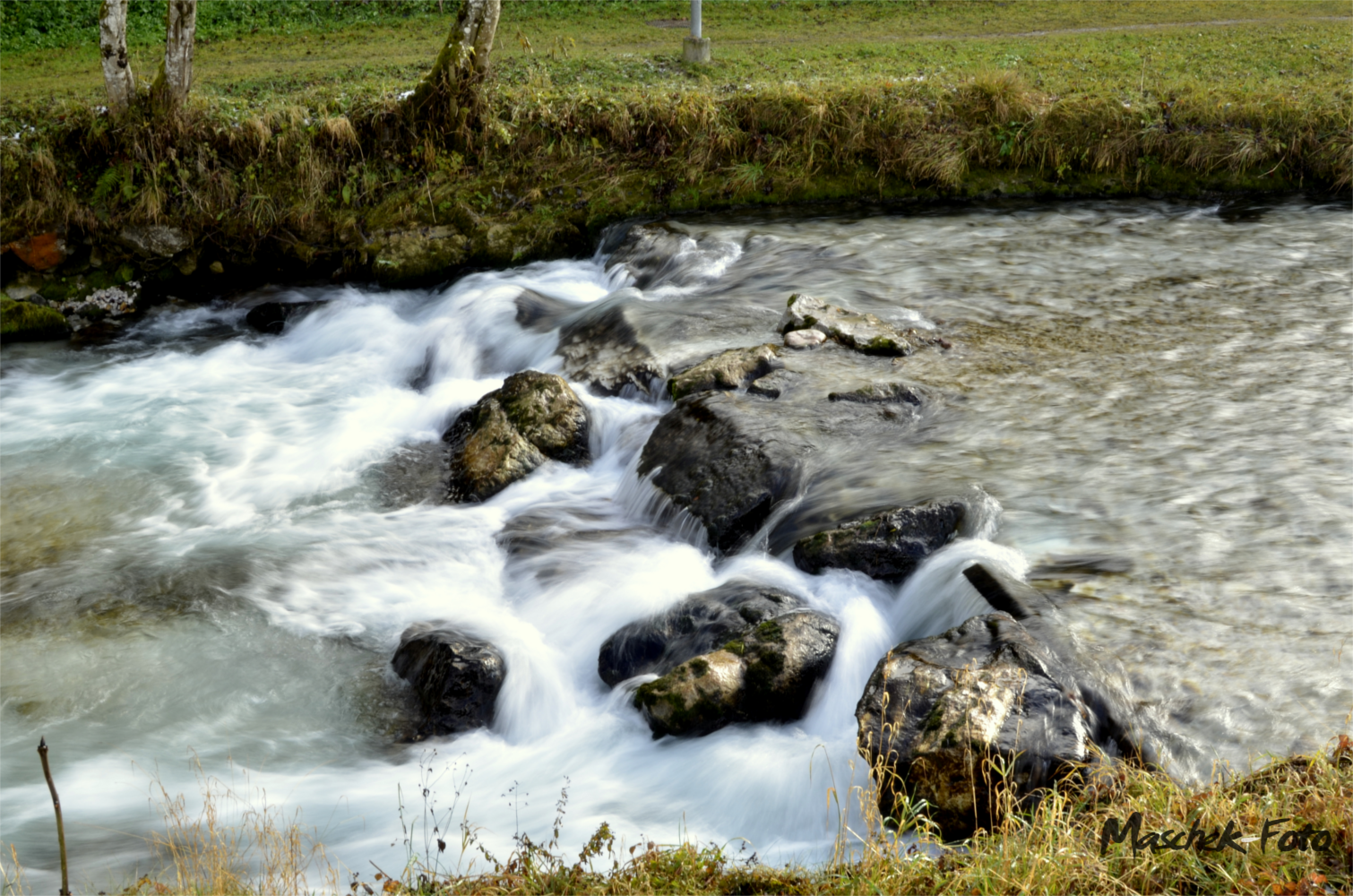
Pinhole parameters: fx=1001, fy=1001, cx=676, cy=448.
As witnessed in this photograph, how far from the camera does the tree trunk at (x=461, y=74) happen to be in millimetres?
14180

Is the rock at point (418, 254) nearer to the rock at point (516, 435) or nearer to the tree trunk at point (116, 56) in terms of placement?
the tree trunk at point (116, 56)

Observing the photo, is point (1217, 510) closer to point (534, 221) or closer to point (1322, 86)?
point (534, 221)

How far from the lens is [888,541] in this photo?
6.82 m

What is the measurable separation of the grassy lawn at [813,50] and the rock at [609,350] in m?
5.40

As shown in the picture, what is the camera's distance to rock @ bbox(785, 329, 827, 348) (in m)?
10.2

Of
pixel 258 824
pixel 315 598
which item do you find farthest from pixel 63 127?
pixel 258 824

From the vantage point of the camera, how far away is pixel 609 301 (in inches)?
470

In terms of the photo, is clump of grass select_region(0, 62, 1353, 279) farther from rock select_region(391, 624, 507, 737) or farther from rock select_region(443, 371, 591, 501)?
rock select_region(391, 624, 507, 737)

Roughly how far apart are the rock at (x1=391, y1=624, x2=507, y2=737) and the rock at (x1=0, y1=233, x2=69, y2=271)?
989 centimetres

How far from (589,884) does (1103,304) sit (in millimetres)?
9228

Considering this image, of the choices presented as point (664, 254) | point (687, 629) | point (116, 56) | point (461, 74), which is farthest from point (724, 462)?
point (116, 56)

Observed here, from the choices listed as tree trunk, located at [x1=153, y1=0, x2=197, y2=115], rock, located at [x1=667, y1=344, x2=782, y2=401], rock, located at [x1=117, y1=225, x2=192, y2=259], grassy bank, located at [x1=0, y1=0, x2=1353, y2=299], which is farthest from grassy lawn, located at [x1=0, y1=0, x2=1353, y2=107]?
rock, located at [x1=667, y1=344, x2=782, y2=401]

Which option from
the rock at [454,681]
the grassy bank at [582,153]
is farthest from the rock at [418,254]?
the rock at [454,681]

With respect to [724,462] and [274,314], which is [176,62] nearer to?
[274,314]
